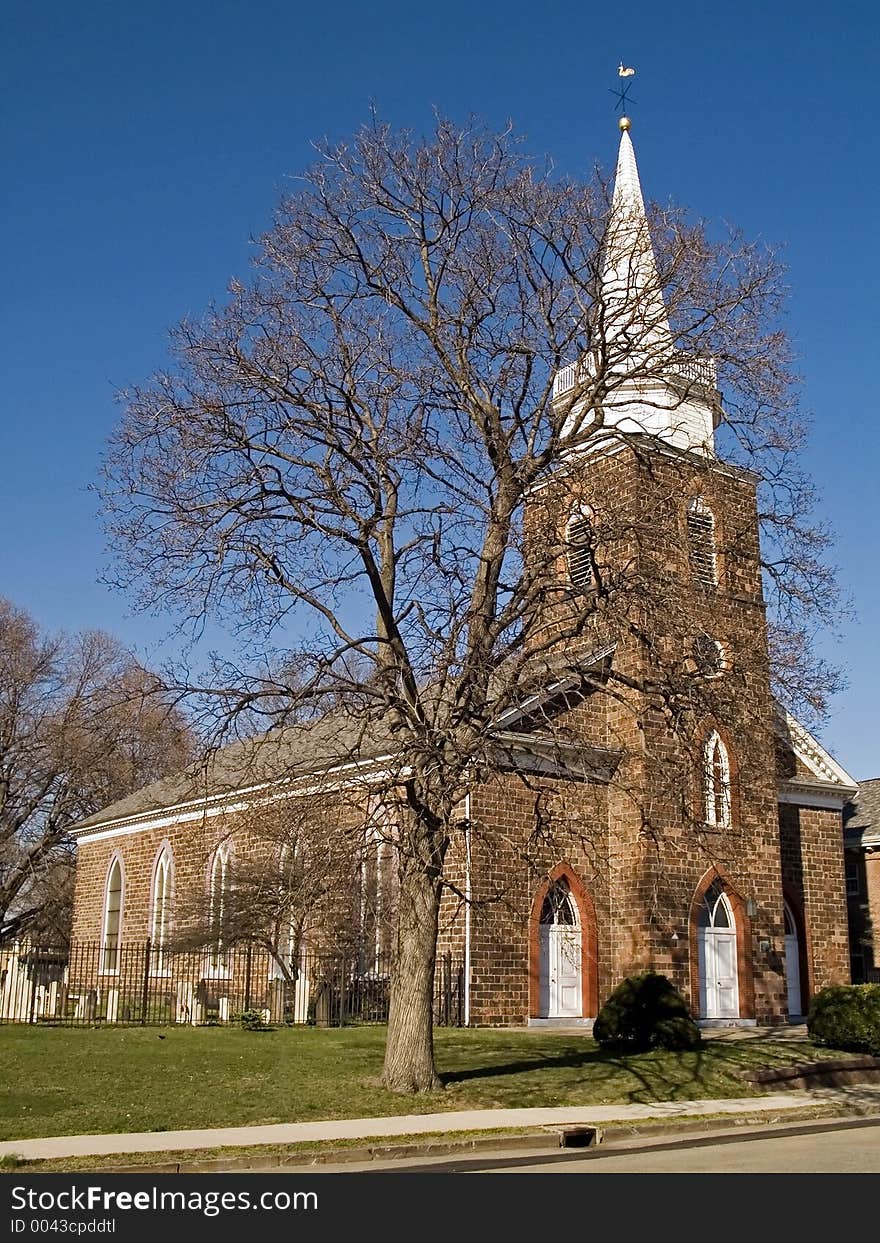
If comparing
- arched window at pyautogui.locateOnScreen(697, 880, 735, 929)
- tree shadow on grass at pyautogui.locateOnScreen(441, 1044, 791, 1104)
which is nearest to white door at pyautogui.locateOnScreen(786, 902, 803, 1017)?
arched window at pyautogui.locateOnScreen(697, 880, 735, 929)

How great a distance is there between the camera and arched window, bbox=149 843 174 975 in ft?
117

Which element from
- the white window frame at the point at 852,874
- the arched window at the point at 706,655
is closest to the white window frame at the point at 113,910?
the white window frame at the point at 852,874

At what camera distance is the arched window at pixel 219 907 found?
28719mm

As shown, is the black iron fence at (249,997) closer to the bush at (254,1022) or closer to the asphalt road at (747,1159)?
the bush at (254,1022)

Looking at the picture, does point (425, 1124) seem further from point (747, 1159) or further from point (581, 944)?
point (581, 944)

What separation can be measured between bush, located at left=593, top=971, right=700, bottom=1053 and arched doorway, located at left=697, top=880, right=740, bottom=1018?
775 cm

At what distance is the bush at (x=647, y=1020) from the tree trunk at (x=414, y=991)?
5.51 m

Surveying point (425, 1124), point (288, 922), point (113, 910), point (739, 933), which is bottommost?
point (425, 1124)

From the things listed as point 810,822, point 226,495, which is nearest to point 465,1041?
point 226,495

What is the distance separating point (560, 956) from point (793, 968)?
7.71m

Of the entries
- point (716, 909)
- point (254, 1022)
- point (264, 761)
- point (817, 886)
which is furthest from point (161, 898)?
point (264, 761)

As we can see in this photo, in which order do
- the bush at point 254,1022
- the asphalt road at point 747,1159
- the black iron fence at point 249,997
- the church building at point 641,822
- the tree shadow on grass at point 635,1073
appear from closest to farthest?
1. the asphalt road at point 747,1159
2. the tree shadow on grass at point 635,1073
3. the church building at point 641,822
4. the bush at point 254,1022
5. the black iron fence at point 249,997

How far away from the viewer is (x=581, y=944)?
27.0m
